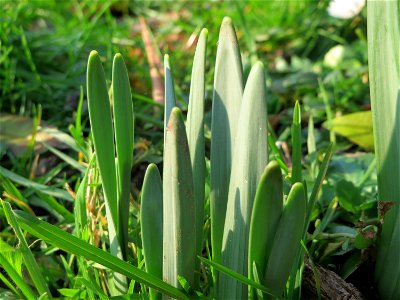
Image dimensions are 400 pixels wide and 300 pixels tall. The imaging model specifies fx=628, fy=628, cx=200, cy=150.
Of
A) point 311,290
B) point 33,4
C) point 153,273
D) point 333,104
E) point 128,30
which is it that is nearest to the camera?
point 153,273

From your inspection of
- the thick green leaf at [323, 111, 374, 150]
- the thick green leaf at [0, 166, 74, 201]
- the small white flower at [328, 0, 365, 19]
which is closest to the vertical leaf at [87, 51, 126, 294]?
the thick green leaf at [0, 166, 74, 201]

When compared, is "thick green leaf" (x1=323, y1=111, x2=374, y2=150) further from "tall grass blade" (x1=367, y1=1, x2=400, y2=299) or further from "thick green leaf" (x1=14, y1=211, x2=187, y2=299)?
"thick green leaf" (x1=14, y1=211, x2=187, y2=299)

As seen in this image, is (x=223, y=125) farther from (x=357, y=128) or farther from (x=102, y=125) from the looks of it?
(x=357, y=128)

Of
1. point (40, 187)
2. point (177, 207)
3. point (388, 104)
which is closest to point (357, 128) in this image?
point (388, 104)

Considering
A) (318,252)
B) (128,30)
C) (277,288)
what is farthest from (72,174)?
(128,30)

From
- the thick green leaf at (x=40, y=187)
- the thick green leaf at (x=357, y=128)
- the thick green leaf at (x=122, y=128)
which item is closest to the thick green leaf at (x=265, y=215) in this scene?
the thick green leaf at (x=122, y=128)

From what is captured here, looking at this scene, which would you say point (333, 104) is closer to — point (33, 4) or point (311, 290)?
point (311, 290)

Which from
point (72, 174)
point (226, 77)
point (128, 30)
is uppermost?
point (226, 77)
